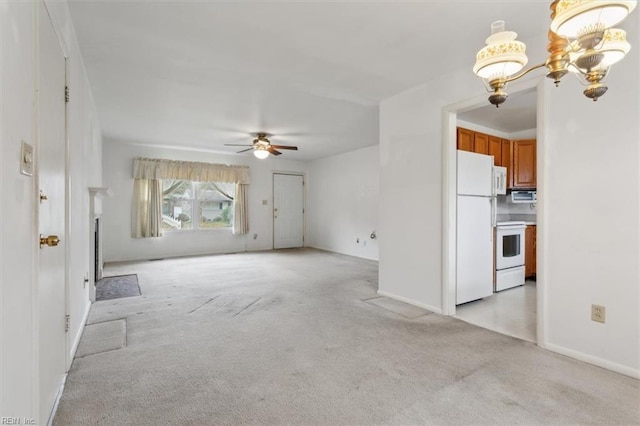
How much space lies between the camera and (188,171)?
22.8ft

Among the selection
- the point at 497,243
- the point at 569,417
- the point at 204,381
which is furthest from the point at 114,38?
the point at 497,243

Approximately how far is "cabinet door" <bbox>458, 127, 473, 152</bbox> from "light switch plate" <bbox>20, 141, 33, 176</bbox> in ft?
12.4

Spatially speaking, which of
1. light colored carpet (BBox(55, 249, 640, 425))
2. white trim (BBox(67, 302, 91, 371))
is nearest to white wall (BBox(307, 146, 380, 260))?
light colored carpet (BBox(55, 249, 640, 425))

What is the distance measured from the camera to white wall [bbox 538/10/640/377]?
6.74ft

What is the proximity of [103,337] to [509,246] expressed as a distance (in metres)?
4.75

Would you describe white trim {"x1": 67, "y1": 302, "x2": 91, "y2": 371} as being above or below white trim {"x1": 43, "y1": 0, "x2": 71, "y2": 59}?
below

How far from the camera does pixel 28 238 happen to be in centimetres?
122

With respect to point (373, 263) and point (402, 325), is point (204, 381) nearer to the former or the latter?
point (402, 325)

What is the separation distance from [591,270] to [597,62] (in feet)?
5.31

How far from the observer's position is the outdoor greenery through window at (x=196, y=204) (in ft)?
22.8

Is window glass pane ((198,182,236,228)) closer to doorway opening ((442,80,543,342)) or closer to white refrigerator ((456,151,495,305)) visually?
doorway opening ((442,80,543,342))

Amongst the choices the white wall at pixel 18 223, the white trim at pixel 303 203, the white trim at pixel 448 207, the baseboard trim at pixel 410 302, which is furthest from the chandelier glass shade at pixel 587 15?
the white trim at pixel 303 203

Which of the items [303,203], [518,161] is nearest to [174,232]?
[303,203]

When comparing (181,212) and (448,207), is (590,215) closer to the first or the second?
(448,207)
